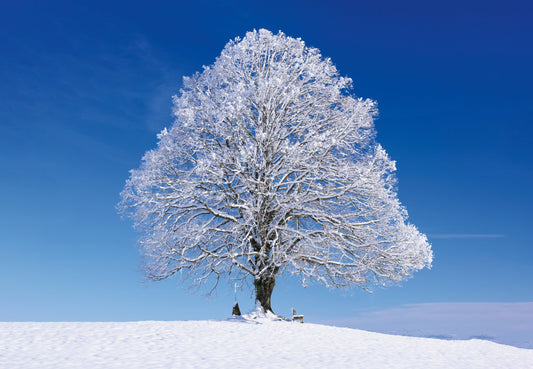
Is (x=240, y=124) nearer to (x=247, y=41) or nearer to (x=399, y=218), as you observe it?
(x=247, y=41)

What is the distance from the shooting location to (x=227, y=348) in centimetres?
1280

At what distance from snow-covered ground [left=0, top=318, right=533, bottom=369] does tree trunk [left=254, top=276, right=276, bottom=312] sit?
39.8 inches

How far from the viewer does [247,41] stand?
1981 centimetres

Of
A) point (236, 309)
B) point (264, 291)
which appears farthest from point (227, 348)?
point (264, 291)

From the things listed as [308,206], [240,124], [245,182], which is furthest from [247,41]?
[308,206]

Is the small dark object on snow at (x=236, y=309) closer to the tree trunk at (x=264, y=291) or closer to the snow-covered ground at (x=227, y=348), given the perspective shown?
the tree trunk at (x=264, y=291)

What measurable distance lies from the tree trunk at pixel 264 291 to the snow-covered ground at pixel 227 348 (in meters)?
1.01

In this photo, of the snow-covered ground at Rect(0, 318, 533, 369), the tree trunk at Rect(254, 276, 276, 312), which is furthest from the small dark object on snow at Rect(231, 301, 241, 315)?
the snow-covered ground at Rect(0, 318, 533, 369)

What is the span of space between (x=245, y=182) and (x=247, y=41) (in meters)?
6.14

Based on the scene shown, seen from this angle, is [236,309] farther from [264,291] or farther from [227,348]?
[227,348]

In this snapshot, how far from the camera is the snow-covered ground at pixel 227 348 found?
36.3 feet

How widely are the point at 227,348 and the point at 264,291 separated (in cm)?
591

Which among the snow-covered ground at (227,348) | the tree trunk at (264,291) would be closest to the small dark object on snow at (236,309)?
the tree trunk at (264,291)

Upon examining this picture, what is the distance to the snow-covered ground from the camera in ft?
36.3
